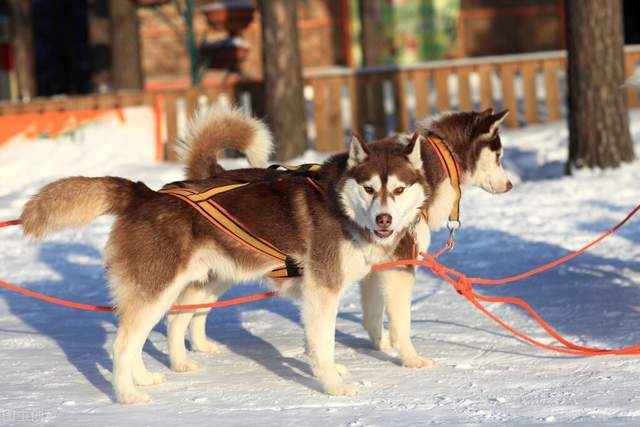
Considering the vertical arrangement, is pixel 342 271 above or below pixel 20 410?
above

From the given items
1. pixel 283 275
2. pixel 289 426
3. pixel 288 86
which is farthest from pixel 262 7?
pixel 289 426

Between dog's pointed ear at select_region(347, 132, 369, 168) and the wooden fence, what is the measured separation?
7730mm

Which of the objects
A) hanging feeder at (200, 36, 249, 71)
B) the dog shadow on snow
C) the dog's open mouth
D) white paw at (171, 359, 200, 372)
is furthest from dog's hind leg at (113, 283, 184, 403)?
hanging feeder at (200, 36, 249, 71)

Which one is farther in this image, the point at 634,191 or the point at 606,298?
the point at 634,191

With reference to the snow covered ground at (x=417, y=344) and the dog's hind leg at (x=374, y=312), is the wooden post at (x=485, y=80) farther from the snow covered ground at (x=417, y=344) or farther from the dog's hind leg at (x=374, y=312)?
the dog's hind leg at (x=374, y=312)

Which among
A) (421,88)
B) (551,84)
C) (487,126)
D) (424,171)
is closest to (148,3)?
(421,88)

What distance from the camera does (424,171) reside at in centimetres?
507

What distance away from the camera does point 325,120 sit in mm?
12547

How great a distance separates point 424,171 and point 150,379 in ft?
5.46

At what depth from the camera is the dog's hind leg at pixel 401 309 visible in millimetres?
5168

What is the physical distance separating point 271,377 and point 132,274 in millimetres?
906

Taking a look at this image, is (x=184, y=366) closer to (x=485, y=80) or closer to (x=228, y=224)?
(x=228, y=224)

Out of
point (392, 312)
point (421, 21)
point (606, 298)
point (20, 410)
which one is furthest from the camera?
point (421, 21)

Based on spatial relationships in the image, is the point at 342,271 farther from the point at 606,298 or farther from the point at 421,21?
the point at 421,21
